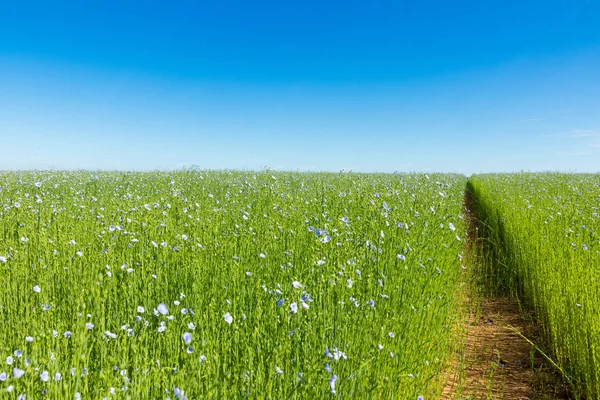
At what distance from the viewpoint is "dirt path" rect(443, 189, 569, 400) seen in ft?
13.0

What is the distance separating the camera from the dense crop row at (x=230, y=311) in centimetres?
237

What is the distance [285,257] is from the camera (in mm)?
5160

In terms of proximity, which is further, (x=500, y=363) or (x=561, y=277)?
(x=561, y=277)

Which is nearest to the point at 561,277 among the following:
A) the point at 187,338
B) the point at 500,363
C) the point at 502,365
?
the point at 500,363

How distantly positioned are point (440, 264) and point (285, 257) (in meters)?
2.21

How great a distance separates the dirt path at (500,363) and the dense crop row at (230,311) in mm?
303

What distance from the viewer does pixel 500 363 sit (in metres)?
4.64

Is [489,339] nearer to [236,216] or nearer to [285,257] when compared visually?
A: [285,257]

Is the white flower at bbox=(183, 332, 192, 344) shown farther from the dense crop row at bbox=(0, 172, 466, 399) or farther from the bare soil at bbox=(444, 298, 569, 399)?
the bare soil at bbox=(444, 298, 569, 399)

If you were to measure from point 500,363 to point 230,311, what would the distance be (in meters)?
3.21

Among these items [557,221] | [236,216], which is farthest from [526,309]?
[236,216]

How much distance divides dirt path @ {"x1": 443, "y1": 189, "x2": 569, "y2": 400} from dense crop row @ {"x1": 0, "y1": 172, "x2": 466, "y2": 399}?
303 millimetres

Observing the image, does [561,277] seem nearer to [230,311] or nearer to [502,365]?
[502,365]

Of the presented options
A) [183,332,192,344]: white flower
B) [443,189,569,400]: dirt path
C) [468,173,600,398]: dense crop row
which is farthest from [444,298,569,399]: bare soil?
[183,332,192,344]: white flower
